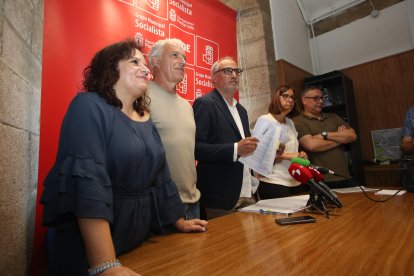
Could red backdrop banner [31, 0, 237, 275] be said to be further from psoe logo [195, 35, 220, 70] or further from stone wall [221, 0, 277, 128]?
stone wall [221, 0, 277, 128]

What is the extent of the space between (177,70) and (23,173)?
3.06 ft

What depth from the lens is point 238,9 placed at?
10.6 feet

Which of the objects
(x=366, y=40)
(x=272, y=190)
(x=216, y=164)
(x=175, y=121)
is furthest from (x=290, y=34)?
(x=175, y=121)

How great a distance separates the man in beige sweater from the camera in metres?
1.35

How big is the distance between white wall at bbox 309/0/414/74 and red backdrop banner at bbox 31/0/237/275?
6.63 ft

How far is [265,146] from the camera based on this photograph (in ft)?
4.97

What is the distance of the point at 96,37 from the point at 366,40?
3600mm

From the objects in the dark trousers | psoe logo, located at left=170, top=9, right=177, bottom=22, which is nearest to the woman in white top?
the dark trousers

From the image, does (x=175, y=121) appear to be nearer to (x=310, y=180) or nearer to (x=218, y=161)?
(x=218, y=161)

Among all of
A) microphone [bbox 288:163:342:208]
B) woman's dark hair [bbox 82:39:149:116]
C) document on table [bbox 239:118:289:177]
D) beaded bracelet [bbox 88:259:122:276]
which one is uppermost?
woman's dark hair [bbox 82:39:149:116]

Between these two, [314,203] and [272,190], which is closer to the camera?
[314,203]

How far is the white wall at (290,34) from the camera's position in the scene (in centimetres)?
328

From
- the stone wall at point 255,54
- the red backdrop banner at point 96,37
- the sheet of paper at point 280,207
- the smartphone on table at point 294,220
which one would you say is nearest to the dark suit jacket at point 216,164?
the sheet of paper at point 280,207

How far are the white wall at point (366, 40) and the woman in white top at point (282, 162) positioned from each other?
7.02 feet
